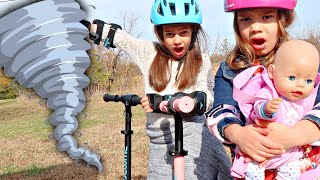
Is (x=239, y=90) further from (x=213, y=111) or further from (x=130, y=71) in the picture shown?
(x=130, y=71)

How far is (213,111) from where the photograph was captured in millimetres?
2354

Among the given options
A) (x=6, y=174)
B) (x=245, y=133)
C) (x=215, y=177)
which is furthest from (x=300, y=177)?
(x=6, y=174)

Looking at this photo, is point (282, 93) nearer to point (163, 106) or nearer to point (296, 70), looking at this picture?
point (296, 70)

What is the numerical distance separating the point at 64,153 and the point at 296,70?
1.61 meters

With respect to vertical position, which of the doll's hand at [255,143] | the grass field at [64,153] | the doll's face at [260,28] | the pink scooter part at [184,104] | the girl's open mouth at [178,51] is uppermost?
the doll's face at [260,28]

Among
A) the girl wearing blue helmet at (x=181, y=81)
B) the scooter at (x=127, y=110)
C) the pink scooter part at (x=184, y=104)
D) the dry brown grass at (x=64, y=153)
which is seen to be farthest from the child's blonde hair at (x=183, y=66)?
the pink scooter part at (x=184, y=104)

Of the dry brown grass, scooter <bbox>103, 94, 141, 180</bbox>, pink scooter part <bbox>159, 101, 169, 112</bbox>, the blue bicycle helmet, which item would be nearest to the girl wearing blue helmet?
the blue bicycle helmet

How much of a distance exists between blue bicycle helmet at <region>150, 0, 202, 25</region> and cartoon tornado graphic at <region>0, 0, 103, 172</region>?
451 mm

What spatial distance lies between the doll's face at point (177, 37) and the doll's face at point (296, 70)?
3.33ft

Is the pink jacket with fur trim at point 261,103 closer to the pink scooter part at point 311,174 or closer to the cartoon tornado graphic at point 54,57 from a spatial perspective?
the pink scooter part at point 311,174

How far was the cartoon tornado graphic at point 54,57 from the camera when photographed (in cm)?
266

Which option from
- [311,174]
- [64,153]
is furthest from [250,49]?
[64,153]

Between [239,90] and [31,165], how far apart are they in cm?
515

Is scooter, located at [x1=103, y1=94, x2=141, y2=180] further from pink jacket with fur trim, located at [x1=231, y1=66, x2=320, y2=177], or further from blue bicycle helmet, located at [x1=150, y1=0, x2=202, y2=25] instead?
pink jacket with fur trim, located at [x1=231, y1=66, x2=320, y2=177]
